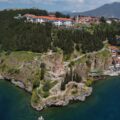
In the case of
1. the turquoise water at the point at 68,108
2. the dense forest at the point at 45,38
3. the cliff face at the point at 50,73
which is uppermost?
the dense forest at the point at 45,38

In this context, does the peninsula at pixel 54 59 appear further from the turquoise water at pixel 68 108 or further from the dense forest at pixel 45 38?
the turquoise water at pixel 68 108

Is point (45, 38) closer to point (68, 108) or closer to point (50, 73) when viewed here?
point (50, 73)

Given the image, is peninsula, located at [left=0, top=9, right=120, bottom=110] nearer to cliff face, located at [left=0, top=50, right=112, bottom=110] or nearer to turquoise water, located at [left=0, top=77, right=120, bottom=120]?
cliff face, located at [left=0, top=50, right=112, bottom=110]

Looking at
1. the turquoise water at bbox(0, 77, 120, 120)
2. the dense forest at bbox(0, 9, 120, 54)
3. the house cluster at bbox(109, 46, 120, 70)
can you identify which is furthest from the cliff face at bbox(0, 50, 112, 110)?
the dense forest at bbox(0, 9, 120, 54)

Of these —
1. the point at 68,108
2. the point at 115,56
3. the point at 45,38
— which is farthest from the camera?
the point at 115,56

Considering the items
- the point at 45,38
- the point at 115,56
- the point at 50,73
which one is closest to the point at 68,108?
the point at 50,73

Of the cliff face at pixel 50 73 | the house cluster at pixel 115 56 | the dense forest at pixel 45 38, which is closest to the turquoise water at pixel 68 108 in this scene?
the cliff face at pixel 50 73
